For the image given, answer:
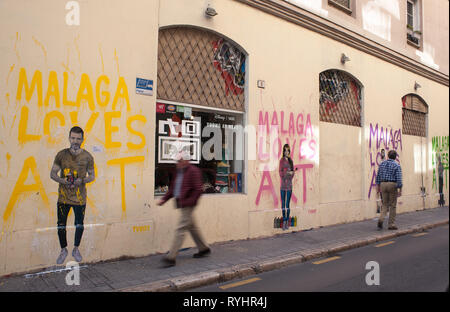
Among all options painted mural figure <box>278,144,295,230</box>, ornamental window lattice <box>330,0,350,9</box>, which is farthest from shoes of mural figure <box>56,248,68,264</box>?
ornamental window lattice <box>330,0,350,9</box>

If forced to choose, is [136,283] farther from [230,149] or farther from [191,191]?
[230,149]

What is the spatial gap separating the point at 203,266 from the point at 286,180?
3522mm

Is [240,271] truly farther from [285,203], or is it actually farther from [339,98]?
[339,98]

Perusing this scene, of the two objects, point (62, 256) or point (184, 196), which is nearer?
point (62, 256)

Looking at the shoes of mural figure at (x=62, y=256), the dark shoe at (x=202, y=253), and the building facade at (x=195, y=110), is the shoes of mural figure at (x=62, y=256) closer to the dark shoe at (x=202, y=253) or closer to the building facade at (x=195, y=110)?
the building facade at (x=195, y=110)

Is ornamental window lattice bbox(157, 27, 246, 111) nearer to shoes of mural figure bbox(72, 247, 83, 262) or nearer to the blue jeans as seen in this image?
the blue jeans

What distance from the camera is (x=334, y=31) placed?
30.5 ft

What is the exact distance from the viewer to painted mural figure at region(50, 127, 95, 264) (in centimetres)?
521

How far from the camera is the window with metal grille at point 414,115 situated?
40.8 ft

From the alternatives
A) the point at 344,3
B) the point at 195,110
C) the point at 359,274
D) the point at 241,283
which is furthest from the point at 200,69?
the point at 344,3

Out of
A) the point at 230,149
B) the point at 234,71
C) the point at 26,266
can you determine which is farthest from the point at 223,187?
the point at 26,266

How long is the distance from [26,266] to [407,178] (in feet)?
39.1

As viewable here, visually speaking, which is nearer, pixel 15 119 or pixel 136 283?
pixel 136 283

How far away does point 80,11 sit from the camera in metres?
5.38
